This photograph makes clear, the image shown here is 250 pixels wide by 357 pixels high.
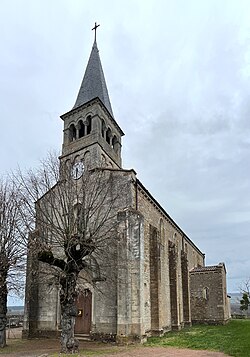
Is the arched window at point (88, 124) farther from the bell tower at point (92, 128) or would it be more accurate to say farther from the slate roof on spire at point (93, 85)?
the slate roof on spire at point (93, 85)

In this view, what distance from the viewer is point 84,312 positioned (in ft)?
65.4

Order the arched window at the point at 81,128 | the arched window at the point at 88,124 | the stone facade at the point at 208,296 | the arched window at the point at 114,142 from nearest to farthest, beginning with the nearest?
the arched window at the point at 88,124 < the arched window at the point at 81,128 < the arched window at the point at 114,142 < the stone facade at the point at 208,296

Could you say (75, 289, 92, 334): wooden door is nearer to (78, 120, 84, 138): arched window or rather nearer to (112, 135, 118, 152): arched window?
(78, 120, 84, 138): arched window

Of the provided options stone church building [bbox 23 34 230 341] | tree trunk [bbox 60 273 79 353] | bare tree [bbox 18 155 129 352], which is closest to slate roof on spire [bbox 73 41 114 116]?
stone church building [bbox 23 34 230 341]

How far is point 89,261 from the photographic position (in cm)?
1834

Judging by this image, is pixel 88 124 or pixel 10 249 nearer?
pixel 10 249

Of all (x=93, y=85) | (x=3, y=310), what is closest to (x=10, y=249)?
(x=3, y=310)

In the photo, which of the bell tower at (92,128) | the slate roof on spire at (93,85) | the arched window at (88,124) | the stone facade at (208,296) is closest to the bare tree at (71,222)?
the bell tower at (92,128)

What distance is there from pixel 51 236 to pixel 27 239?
129 cm

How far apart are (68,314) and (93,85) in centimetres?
2146

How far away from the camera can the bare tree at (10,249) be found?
17531 millimetres

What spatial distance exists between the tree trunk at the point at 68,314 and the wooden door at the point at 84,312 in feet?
14.0

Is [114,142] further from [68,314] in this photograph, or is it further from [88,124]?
[68,314]

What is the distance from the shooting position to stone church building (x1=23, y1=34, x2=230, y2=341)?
704 inches
